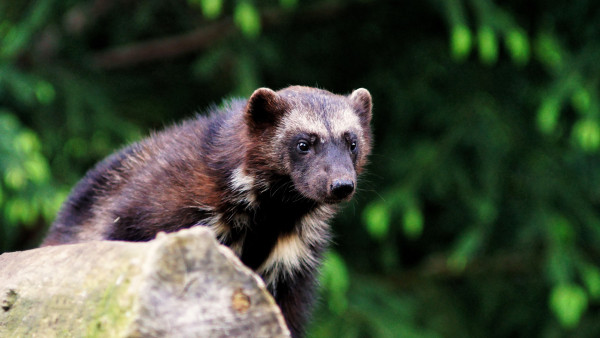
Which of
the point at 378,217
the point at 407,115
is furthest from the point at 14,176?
the point at 407,115

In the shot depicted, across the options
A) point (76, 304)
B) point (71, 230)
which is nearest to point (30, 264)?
point (76, 304)

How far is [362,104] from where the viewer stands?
505 cm

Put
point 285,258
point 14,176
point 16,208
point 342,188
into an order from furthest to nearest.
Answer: point 16,208 → point 14,176 → point 285,258 → point 342,188

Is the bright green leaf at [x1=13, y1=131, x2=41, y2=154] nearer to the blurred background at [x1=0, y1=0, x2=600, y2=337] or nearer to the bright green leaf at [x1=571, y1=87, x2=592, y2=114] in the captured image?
the blurred background at [x1=0, y1=0, x2=600, y2=337]

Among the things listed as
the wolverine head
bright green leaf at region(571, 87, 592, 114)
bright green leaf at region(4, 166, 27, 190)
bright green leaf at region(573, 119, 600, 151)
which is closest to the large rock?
the wolverine head

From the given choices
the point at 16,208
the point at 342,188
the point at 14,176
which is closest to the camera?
the point at 342,188

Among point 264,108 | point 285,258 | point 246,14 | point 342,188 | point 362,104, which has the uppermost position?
point 264,108

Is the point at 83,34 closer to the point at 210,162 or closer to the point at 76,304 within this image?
the point at 210,162

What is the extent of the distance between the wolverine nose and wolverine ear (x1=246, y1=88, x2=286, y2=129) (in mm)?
627

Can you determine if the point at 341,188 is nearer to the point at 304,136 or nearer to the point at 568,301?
the point at 304,136

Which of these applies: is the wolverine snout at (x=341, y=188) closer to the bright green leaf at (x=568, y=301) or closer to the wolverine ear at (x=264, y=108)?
the wolverine ear at (x=264, y=108)

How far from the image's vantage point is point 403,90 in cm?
927

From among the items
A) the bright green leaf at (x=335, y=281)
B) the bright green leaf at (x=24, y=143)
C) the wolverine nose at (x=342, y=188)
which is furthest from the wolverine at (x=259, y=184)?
the bright green leaf at (x=335, y=281)

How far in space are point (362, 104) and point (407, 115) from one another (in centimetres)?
430
